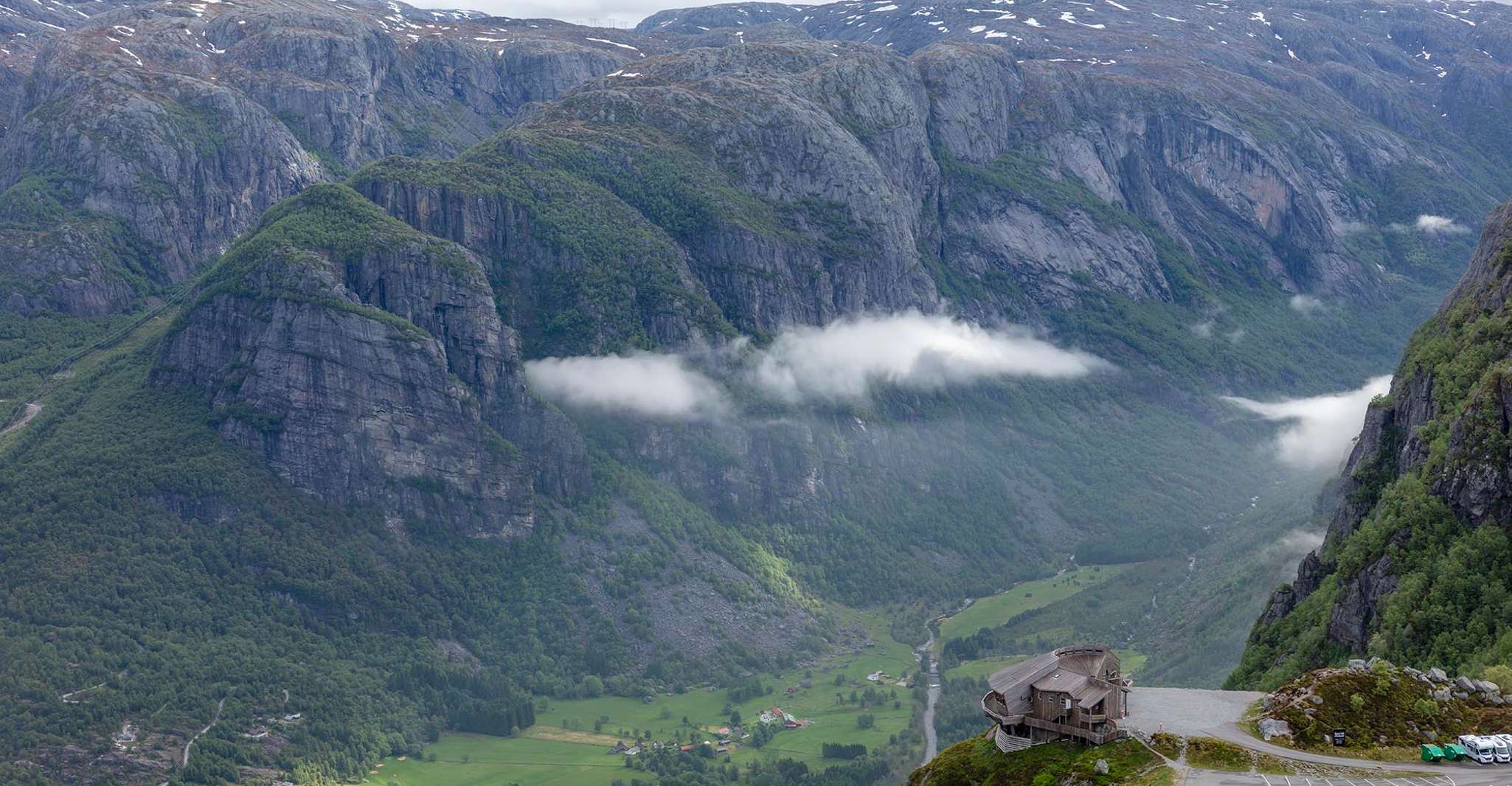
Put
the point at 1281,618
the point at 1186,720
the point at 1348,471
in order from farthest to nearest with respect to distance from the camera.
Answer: the point at 1348,471 < the point at 1281,618 < the point at 1186,720

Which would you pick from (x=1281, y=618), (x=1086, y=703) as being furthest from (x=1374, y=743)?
(x=1281, y=618)

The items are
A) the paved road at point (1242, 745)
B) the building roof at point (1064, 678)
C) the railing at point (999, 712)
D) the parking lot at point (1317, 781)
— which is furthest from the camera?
the railing at point (999, 712)

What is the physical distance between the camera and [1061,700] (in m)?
106

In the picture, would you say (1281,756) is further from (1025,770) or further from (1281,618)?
(1281,618)

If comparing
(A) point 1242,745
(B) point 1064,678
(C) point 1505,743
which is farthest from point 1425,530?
(B) point 1064,678

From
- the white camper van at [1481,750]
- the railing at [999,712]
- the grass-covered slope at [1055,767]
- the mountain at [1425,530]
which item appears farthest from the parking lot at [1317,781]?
the mountain at [1425,530]

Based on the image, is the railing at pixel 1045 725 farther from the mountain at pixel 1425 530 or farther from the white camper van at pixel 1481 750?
the mountain at pixel 1425 530

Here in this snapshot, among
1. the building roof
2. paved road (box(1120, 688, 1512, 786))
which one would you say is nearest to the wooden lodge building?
the building roof

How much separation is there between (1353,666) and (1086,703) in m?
22.2

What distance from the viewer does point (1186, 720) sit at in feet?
356

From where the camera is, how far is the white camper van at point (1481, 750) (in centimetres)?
10006

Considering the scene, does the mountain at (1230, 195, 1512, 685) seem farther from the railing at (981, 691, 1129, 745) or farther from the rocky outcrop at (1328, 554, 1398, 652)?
the railing at (981, 691, 1129, 745)

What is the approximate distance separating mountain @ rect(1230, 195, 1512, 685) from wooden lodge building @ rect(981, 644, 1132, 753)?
1503 inches

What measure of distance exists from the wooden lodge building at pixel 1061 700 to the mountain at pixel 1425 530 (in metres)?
38.2
